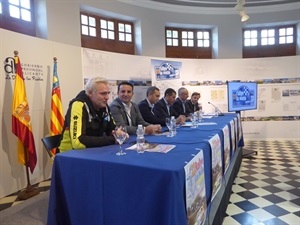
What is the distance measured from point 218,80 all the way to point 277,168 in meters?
3.01

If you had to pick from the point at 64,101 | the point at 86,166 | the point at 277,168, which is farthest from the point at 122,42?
the point at 86,166

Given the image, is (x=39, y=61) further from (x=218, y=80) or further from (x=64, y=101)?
(x=218, y=80)

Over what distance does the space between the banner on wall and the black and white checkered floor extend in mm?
2387

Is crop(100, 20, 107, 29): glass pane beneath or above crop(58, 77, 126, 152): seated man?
above

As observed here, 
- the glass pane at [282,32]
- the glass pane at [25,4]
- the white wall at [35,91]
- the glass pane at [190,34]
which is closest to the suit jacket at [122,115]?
the white wall at [35,91]

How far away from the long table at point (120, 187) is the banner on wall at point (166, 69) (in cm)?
366

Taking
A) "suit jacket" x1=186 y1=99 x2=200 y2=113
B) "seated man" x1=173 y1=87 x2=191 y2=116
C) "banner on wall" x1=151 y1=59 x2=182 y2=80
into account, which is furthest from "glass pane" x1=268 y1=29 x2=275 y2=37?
"seated man" x1=173 y1=87 x2=191 y2=116

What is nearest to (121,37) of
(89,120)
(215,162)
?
(89,120)

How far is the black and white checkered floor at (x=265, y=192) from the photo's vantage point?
2365 millimetres

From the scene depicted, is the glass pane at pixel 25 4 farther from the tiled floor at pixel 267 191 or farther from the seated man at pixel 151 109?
the tiled floor at pixel 267 191

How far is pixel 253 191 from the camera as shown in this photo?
304cm

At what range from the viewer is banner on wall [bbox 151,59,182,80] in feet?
17.1

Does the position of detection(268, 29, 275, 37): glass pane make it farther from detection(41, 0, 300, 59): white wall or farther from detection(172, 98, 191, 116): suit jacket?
detection(172, 98, 191, 116): suit jacket

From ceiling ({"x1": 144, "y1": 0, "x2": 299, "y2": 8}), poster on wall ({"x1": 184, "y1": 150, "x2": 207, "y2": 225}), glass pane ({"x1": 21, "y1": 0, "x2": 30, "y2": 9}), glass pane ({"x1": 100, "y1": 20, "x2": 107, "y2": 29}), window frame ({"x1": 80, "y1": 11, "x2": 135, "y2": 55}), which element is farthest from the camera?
ceiling ({"x1": 144, "y1": 0, "x2": 299, "y2": 8})
